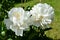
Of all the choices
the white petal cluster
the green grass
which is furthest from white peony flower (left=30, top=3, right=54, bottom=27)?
the green grass

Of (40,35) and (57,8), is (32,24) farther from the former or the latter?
(57,8)

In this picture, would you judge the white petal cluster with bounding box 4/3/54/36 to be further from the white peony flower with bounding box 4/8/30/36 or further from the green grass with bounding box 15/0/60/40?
the green grass with bounding box 15/0/60/40

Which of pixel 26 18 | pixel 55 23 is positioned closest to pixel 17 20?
pixel 26 18

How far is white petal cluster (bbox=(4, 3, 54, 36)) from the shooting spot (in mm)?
1053

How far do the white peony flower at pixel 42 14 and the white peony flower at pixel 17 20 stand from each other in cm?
6

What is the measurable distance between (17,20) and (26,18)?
0.17 ft

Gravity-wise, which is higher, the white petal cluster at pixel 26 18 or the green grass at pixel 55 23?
the white petal cluster at pixel 26 18

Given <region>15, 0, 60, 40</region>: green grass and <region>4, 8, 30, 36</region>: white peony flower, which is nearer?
<region>4, 8, 30, 36</region>: white peony flower

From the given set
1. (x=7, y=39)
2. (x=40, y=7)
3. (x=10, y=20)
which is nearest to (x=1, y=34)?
(x=7, y=39)

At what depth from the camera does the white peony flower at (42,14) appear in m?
1.08

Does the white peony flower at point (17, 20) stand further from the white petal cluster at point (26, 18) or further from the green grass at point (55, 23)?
the green grass at point (55, 23)

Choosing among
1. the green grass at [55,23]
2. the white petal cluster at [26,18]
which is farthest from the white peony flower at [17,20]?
the green grass at [55,23]

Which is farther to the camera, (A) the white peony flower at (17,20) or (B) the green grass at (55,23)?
(B) the green grass at (55,23)

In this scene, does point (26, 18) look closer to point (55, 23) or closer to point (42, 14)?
point (42, 14)
